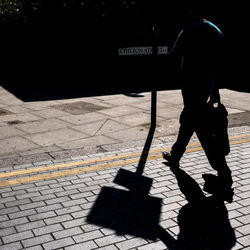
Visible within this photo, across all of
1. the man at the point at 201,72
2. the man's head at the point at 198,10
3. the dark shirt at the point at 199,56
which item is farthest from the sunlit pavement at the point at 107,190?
the man's head at the point at 198,10

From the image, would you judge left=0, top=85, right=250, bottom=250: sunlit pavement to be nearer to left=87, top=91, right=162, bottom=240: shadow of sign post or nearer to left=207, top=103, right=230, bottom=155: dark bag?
left=87, top=91, right=162, bottom=240: shadow of sign post

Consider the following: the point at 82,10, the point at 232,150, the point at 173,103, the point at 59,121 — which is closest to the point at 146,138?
the point at 232,150

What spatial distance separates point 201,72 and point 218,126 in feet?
2.37

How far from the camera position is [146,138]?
22.9 ft

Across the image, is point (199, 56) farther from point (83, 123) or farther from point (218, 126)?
point (83, 123)

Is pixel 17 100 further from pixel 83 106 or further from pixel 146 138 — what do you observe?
pixel 146 138

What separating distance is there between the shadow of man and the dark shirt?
1.22m

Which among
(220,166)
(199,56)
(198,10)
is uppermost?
(198,10)

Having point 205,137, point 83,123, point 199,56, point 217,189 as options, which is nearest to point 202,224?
point 217,189

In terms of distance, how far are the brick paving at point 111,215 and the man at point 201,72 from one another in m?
0.47

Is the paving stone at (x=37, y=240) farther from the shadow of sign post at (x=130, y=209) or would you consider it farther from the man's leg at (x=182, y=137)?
the man's leg at (x=182, y=137)

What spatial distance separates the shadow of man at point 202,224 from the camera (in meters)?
3.41

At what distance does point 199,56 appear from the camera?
14.5 feet

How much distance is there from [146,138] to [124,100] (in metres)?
4.00
